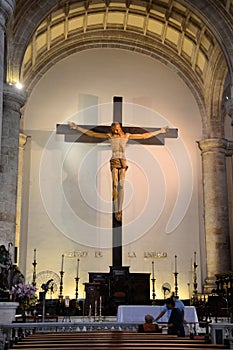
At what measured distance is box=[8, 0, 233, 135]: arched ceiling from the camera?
19.8 m

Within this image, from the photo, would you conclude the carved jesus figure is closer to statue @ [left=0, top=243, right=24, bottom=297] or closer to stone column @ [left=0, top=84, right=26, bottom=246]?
stone column @ [left=0, top=84, right=26, bottom=246]

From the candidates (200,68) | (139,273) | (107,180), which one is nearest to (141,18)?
(200,68)

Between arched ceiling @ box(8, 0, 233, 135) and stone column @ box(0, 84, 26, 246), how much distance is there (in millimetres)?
4304

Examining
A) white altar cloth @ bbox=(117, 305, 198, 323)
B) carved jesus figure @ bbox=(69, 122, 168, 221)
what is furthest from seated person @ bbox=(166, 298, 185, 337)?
carved jesus figure @ bbox=(69, 122, 168, 221)

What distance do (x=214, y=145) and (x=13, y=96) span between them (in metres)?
8.37

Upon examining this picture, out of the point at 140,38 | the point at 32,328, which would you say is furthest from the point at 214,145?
the point at 32,328

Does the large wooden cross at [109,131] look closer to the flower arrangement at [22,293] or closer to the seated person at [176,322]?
the flower arrangement at [22,293]

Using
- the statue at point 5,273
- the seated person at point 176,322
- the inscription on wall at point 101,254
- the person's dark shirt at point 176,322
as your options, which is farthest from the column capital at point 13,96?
the person's dark shirt at point 176,322

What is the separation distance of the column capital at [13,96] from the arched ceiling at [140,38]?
417 centimetres

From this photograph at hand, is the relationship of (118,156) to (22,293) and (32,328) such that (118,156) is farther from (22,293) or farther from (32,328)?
(32,328)

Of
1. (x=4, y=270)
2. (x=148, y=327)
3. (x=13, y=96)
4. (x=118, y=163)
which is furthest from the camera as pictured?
(x=118, y=163)

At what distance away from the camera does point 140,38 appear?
21.5 meters

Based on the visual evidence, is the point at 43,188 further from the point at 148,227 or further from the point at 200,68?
the point at 200,68

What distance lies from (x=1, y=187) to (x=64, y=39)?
8.53 meters
